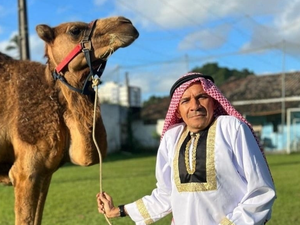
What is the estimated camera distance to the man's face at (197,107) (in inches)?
105

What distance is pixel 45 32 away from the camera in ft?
10.7

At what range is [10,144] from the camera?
3.22 meters

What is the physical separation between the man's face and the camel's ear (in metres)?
1.17

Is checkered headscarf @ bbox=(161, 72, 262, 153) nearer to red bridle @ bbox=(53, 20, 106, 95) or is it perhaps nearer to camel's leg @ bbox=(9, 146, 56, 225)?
red bridle @ bbox=(53, 20, 106, 95)

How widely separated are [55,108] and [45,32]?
1.79ft

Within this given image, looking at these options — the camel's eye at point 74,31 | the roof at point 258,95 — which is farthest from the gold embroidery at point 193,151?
the roof at point 258,95

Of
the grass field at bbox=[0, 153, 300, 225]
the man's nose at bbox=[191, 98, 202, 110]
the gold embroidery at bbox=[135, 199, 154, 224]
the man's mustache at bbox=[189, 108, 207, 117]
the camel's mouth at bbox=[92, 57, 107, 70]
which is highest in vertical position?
the camel's mouth at bbox=[92, 57, 107, 70]

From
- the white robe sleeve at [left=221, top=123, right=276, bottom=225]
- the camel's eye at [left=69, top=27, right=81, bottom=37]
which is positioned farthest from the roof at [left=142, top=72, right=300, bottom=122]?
the white robe sleeve at [left=221, top=123, right=276, bottom=225]

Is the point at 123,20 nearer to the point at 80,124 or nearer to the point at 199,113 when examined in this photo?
the point at 80,124

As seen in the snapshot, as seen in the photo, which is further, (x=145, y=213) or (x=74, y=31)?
(x=74, y=31)

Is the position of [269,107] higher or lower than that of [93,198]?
higher

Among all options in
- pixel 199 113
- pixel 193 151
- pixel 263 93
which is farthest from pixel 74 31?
pixel 263 93

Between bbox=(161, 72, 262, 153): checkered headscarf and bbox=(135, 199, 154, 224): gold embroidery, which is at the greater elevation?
bbox=(161, 72, 262, 153): checkered headscarf

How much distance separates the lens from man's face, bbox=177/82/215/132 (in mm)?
2660
